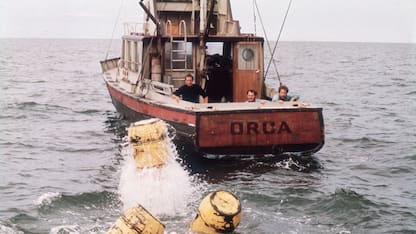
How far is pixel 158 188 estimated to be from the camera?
31.7ft

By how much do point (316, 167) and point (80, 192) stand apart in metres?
5.50

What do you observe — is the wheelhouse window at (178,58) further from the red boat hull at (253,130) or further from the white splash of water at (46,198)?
the white splash of water at (46,198)

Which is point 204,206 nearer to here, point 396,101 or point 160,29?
point 160,29

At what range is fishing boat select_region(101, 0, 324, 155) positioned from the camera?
13.0m

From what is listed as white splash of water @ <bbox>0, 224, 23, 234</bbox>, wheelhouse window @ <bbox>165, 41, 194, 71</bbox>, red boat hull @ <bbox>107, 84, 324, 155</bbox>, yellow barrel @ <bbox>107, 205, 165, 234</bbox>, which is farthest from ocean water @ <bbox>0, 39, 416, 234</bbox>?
wheelhouse window @ <bbox>165, 41, 194, 71</bbox>

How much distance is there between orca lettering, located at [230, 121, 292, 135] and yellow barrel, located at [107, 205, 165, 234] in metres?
5.61

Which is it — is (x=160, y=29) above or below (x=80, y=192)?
above

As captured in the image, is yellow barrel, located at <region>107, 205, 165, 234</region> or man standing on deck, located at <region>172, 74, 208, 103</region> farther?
man standing on deck, located at <region>172, 74, 208, 103</region>

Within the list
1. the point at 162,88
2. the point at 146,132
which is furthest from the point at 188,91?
the point at 146,132

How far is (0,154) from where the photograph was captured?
15.6m

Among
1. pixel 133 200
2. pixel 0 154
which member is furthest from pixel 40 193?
pixel 0 154

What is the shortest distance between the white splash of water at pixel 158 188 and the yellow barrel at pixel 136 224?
1894 millimetres

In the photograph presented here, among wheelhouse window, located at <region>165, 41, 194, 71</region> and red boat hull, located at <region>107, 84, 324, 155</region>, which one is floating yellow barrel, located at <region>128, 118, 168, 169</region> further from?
wheelhouse window, located at <region>165, 41, 194, 71</region>

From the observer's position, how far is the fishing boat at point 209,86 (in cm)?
1299
